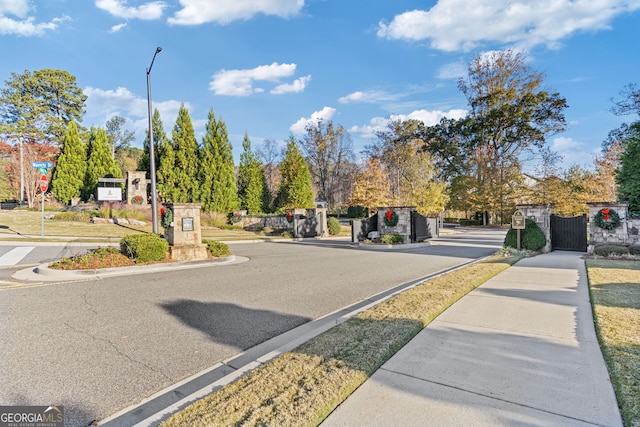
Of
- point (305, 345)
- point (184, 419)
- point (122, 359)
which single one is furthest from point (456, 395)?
point (122, 359)

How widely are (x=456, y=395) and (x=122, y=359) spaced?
353cm

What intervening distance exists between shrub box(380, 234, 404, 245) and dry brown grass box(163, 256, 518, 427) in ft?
39.1

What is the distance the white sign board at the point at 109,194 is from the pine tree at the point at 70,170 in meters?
5.43

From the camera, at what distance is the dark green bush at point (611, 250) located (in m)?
11.6

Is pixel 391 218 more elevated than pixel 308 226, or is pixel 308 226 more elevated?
pixel 391 218

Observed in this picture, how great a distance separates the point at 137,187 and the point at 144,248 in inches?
760

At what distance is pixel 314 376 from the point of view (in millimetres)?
3070

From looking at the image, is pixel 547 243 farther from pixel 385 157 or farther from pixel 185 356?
pixel 385 157

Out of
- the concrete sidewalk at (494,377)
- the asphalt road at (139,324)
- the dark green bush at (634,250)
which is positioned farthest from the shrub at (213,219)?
the dark green bush at (634,250)

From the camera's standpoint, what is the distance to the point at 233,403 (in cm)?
265

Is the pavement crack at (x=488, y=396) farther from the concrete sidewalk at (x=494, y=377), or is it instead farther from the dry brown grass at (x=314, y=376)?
the dry brown grass at (x=314, y=376)

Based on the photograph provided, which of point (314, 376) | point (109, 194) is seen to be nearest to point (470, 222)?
point (109, 194)

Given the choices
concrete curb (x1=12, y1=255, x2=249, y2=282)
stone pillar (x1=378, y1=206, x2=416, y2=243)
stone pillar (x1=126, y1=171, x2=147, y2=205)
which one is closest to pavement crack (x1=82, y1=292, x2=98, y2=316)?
concrete curb (x1=12, y1=255, x2=249, y2=282)

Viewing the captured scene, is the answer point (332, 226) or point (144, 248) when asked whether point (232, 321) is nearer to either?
point (144, 248)
